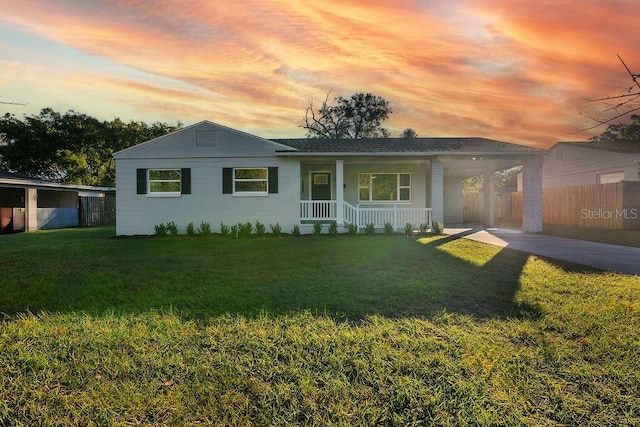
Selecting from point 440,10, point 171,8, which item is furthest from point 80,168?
point 440,10

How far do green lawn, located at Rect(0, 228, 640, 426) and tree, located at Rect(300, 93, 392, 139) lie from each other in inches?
1196

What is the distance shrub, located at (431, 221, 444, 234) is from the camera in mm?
13422

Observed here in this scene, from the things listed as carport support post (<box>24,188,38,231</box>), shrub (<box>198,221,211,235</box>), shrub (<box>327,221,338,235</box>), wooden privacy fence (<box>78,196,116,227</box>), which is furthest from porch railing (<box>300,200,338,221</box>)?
wooden privacy fence (<box>78,196,116,227</box>)

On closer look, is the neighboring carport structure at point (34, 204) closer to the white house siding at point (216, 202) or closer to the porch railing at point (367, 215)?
the white house siding at point (216, 202)

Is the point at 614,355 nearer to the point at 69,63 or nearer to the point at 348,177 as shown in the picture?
the point at 69,63

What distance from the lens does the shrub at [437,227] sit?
528 inches

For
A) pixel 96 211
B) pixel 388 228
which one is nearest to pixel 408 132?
pixel 388 228

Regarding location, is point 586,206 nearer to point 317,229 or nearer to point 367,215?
point 367,215

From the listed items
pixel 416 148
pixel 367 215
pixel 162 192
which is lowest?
pixel 367 215

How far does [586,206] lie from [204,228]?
53.8 feet

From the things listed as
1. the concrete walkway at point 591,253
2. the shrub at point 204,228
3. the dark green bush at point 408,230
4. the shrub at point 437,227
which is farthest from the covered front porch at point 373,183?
the concrete walkway at point 591,253

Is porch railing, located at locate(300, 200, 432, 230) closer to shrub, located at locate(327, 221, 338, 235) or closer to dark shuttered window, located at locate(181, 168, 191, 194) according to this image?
shrub, located at locate(327, 221, 338, 235)

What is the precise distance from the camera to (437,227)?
13.5m

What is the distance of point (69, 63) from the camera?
27.0 feet
